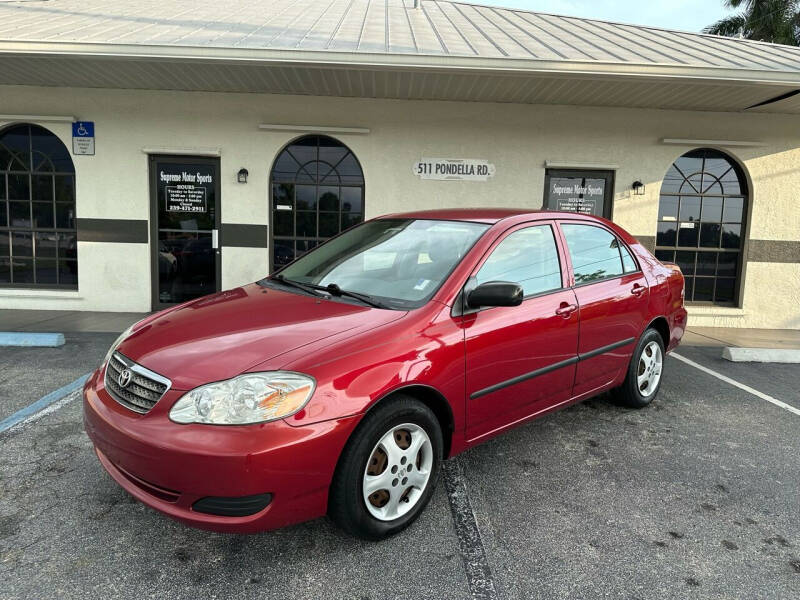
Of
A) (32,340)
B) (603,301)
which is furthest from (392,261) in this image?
Result: (32,340)

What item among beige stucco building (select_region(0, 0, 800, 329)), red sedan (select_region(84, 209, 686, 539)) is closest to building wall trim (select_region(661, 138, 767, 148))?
beige stucco building (select_region(0, 0, 800, 329))

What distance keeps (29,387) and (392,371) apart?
12.1 feet

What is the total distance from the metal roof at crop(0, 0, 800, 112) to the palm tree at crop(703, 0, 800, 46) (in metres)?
20.9

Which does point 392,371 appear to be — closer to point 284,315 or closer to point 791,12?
point 284,315

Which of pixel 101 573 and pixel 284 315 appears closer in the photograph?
pixel 101 573

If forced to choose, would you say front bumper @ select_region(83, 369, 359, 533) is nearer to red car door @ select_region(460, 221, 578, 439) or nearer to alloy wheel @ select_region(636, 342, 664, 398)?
red car door @ select_region(460, 221, 578, 439)

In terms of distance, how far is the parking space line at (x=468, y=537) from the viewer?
225 centimetres

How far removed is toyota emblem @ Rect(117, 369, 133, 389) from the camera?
2451 mm

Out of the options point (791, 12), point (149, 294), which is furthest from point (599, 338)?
point (791, 12)

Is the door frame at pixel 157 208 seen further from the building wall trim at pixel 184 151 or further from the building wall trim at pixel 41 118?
the building wall trim at pixel 41 118

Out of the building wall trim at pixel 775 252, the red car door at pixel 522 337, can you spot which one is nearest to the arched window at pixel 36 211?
the red car door at pixel 522 337

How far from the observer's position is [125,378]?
97.1 inches

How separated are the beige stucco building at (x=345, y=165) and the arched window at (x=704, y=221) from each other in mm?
26

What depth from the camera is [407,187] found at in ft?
26.2
